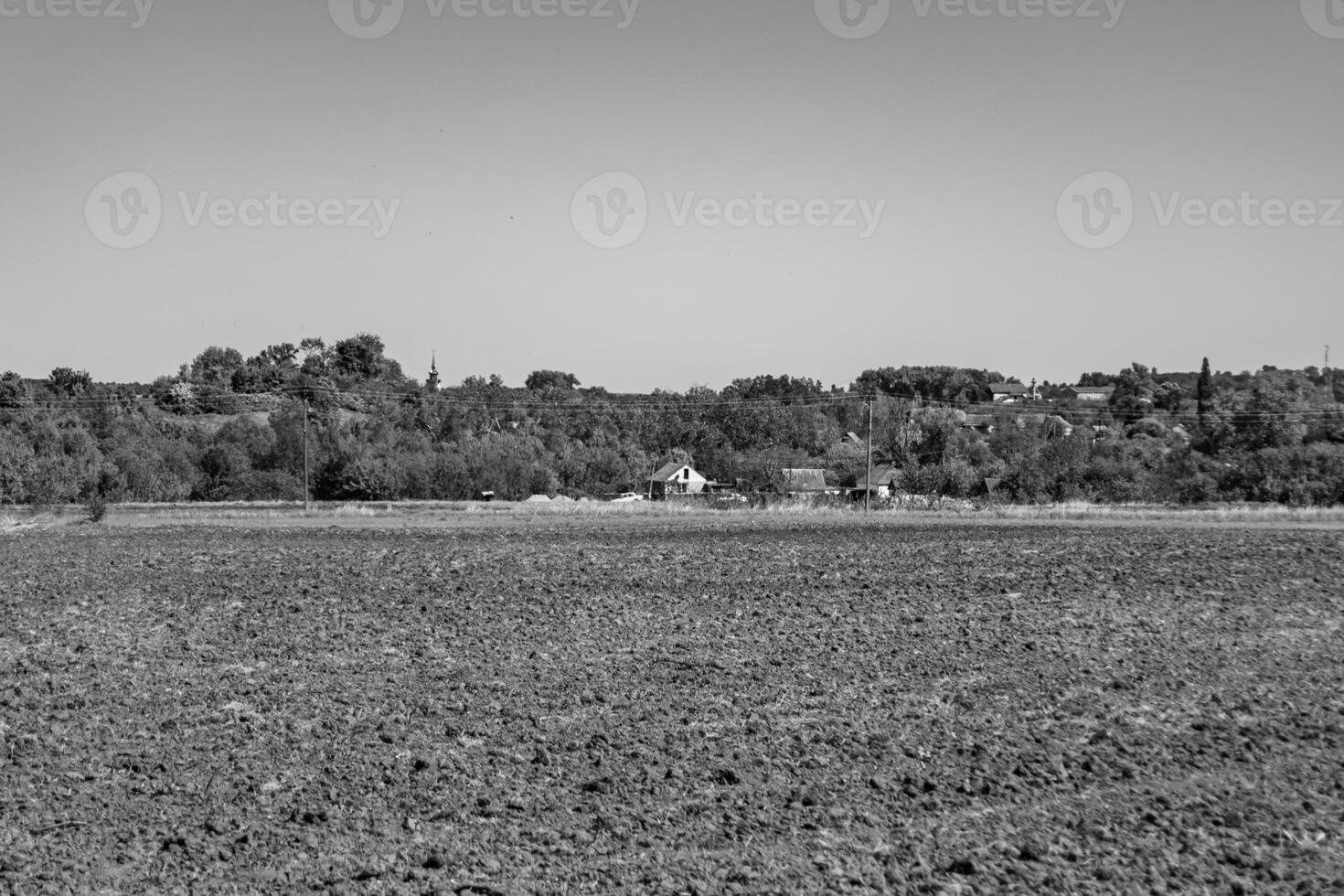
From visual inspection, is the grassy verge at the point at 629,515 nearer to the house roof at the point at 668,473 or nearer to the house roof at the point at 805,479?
the house roof at the point at 805,479

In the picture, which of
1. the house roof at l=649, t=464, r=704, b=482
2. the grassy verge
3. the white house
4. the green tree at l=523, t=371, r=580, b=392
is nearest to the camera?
the grassy verge

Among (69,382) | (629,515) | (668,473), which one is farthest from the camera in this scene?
(69,382)

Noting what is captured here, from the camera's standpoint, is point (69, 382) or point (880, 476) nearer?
point (880, 476)

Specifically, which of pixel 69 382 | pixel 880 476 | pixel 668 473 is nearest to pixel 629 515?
pixel 668 473

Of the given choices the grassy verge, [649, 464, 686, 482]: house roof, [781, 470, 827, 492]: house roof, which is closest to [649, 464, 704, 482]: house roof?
[649, 464, 686, 482]: house roof

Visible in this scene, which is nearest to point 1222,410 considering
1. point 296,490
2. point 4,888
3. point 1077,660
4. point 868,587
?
point 296,490

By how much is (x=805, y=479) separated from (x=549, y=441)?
23.4m

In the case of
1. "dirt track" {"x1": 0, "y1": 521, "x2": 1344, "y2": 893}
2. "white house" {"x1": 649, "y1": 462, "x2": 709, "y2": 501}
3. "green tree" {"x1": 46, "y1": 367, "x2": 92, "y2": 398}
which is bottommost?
"dirt track" {"x1": 0, "y1": 521, "x2": 1344, "y2": 893}

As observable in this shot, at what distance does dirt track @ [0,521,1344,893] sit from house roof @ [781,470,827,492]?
139 feet

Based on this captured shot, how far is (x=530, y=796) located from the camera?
871 centimetres

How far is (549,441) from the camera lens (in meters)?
85.0

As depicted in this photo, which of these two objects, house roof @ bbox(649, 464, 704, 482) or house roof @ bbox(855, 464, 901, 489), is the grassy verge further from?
house roof @ bbox(649, 464, 704, 482)

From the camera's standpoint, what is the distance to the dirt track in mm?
7465

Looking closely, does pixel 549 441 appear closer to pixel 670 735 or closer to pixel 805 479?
pixel 805 479
